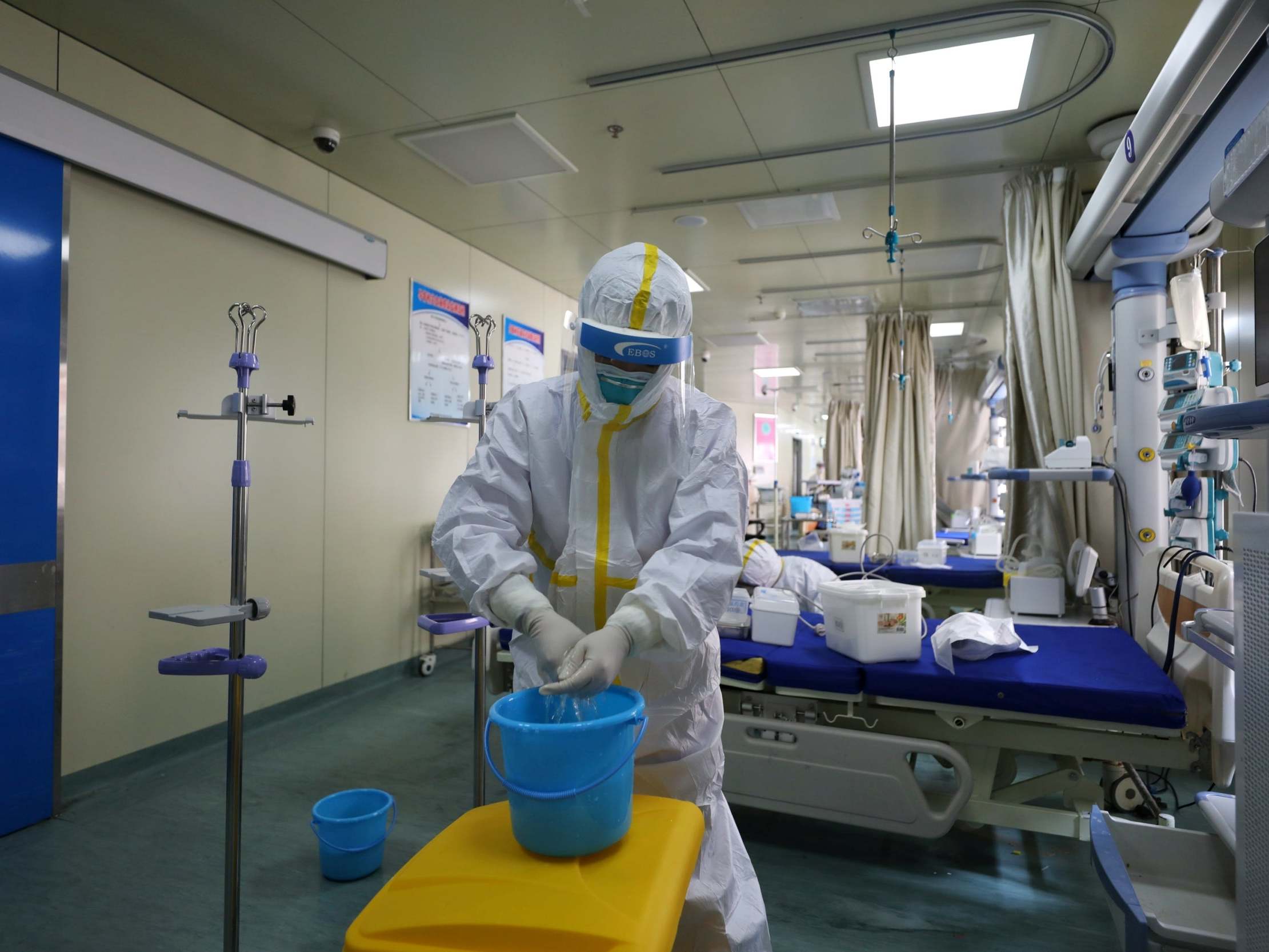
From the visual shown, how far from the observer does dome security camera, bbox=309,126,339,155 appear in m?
3.21

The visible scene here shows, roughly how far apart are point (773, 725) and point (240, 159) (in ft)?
10.6

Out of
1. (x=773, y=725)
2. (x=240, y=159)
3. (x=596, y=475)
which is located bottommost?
(x=773, y=725)

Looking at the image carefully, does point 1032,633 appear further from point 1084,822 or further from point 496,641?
point 496,641

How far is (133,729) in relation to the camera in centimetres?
280

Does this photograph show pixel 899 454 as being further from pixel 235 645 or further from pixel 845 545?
pixel 235 645

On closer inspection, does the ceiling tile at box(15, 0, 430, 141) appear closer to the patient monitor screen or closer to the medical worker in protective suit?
the medical worker in protective suit

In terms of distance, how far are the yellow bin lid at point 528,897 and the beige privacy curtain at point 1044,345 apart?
10.1 feet

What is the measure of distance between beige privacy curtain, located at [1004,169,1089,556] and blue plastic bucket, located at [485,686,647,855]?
3.06 metres

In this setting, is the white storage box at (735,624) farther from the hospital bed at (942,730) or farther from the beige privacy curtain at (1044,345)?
the beige privacy curtain at (1044,345)

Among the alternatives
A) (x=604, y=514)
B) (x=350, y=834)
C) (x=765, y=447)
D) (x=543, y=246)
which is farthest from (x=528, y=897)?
(x=765, y=447)

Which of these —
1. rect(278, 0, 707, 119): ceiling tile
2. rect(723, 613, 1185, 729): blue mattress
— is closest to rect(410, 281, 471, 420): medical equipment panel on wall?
rect(278, 0, 707, 119): ceiling tile

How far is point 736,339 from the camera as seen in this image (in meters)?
7.55

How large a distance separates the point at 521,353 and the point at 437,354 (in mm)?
1031

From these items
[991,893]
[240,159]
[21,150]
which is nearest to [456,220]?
[240,159]
